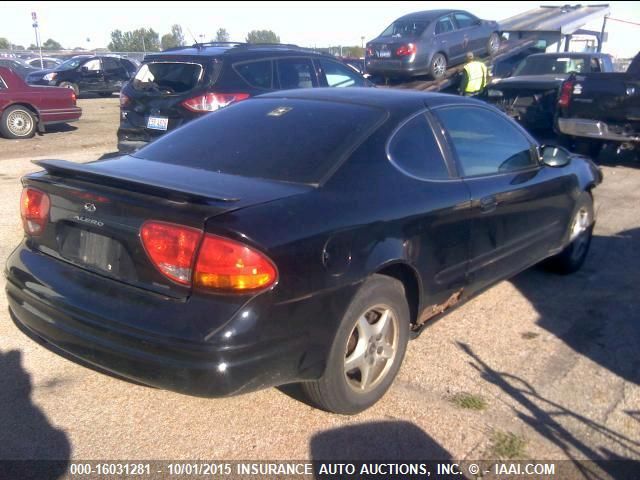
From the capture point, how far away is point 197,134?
4223 millimetres

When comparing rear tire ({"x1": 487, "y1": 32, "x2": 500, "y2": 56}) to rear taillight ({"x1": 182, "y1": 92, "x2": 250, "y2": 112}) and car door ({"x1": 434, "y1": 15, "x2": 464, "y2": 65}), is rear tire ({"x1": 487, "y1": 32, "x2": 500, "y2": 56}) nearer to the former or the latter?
car door ({"x1": 434, "y1": 15, "x2": 464, "y2": 65})

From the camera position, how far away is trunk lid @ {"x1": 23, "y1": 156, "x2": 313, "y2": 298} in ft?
9.94

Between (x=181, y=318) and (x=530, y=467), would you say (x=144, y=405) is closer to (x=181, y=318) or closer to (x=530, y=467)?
(x=181, y=318)

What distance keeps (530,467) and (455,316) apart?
1.85 meters

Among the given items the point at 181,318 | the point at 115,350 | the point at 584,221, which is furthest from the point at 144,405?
the point at 584,221

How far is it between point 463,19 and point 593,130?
6067 millimetres

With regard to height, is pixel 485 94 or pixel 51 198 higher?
pixel 51 198

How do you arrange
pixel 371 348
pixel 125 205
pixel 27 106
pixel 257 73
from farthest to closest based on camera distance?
A: pixel 27 106, pixel 257 73, pixel 371 348, pixel 125 205

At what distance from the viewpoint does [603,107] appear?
33.4ft

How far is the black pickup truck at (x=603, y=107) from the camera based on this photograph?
9.90 meters

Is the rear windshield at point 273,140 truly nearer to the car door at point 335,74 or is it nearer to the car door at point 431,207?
the car door at point 431,207

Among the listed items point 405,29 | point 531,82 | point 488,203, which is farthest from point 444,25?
point 488,203

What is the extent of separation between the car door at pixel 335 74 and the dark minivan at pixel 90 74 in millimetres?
17446

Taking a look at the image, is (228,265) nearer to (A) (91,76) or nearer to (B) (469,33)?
(B) (469,33)
